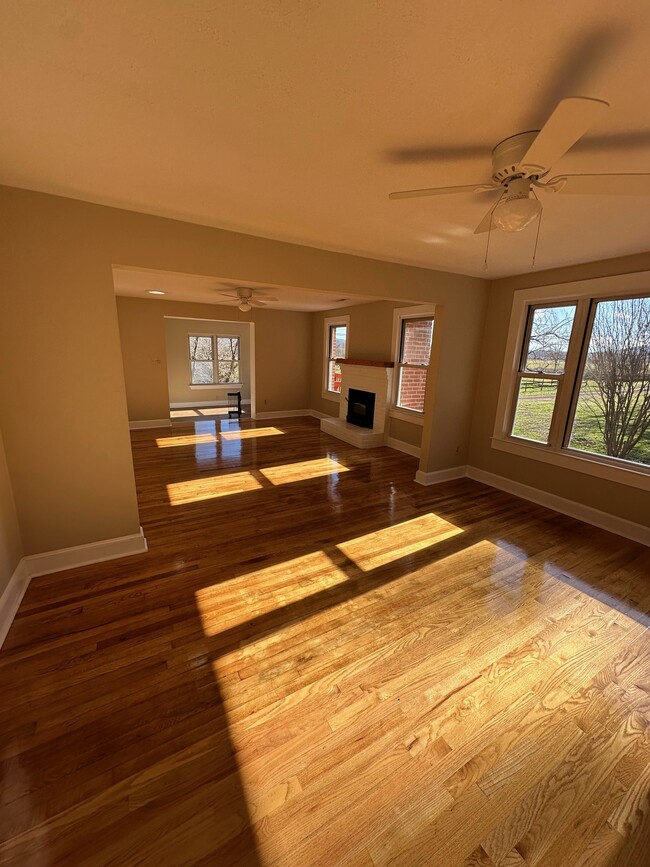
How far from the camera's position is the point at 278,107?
4.01 ft

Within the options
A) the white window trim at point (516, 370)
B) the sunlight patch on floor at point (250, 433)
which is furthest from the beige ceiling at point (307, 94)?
the sunlight patch on floor at point (250, 433)

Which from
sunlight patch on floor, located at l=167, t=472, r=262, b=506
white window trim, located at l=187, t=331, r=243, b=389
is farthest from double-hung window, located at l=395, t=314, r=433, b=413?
white window trim, located at l=187, t=331, r=243, b=389

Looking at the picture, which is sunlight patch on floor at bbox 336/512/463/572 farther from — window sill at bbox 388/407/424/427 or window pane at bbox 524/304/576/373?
window sill at bbox 388/407/424/427

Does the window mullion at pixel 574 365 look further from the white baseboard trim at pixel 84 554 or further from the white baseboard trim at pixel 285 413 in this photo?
the white baseboard trim at pixel 285 413

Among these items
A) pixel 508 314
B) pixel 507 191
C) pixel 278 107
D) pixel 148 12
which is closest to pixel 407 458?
pixel 508 314

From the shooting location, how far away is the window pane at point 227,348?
921 cm

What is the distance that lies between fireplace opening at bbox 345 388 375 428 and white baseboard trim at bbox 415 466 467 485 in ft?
6.14

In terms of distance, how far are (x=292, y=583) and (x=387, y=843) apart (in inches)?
53.3

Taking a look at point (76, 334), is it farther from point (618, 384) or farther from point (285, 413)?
point (285, 413)

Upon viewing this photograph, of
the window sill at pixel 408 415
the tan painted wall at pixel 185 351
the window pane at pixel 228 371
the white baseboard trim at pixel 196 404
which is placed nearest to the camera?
the window sill at pixel 408 415

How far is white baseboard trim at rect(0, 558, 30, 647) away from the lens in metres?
1.90

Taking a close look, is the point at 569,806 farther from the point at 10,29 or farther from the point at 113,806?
the point at 10,29

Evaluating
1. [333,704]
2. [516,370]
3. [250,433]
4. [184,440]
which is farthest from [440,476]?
[184,440]

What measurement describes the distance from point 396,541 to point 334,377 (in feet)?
15.9
